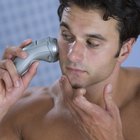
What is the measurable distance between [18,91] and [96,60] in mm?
221

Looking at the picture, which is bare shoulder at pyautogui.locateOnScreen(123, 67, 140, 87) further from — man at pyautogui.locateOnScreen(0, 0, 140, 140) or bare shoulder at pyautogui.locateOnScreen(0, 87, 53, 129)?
bare shoulder at pyautogui.locateOnScreen(0, 87, 53, 129)

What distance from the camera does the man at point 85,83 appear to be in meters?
0.97

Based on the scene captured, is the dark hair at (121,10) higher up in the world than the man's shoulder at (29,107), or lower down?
higher up

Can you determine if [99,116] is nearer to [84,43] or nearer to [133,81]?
[84,43]

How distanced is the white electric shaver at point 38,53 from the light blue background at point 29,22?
920 mm

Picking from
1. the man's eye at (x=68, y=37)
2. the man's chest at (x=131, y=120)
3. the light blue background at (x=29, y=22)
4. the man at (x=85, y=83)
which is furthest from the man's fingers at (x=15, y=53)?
the light blue background at (x=29, y=22)

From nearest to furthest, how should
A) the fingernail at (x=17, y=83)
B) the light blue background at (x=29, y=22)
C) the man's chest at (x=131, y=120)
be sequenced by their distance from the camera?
the fingernail at (x=17, y=83)
the man's chest at (x=131, y=120)
the light blue background at (x=29, y=22)

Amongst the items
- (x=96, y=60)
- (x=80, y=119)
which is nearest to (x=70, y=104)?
(x=80, y=119)

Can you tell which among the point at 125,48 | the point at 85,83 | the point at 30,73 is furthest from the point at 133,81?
the point at 30,73

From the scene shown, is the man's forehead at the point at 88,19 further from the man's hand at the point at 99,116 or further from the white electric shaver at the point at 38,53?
the man's hand at the point at 99,116

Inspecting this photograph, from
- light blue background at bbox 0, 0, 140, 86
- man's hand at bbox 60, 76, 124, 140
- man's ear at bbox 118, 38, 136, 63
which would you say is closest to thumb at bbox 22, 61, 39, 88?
man's hand at bbox 60, 76, 124, 140

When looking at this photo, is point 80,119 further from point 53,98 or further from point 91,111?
point 53,98

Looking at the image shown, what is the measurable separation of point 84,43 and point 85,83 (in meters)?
0.10

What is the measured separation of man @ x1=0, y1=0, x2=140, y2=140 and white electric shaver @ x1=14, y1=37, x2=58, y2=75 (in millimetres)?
16
